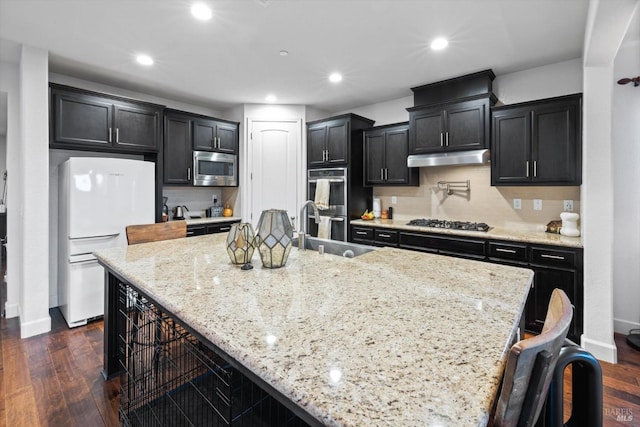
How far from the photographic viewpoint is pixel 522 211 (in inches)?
133

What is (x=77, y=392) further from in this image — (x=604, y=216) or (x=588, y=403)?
(x=604, y=216)

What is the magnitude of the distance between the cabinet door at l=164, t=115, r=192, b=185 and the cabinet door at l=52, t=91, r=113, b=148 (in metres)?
0.65

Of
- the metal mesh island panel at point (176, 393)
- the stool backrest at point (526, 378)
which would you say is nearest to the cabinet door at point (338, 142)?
the metal mesh island panel at point (176, 393)

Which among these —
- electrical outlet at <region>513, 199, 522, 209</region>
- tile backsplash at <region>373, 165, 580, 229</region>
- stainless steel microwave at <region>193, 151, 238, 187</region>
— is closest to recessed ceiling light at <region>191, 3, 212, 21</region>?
stainless steel microwave at <region>193, 151, 238, 187</region>

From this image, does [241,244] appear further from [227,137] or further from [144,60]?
[227,137]

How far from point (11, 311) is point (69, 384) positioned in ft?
6.03

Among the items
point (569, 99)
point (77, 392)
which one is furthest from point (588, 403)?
point (569, 99)

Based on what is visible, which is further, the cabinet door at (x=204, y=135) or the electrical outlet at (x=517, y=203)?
the cabinet door at (x=204, y=135)

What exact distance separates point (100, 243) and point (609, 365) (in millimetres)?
4466

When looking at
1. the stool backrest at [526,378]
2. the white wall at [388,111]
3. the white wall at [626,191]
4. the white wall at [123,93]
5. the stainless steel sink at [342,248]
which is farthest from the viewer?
the white wall at [388,111]

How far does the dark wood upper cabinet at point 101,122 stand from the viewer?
3.11 meters

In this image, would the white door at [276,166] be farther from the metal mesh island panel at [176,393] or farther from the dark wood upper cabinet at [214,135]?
the metal mesh island panel at [176,393]

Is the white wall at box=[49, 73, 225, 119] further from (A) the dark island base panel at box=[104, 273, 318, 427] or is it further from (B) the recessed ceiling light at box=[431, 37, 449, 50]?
(B) the recessed ceiling light at box=[431, 37, 449, 50]

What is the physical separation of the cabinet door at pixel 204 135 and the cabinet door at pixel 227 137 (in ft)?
0.29
